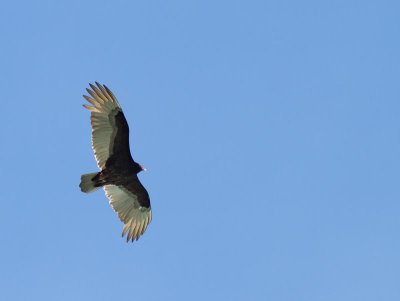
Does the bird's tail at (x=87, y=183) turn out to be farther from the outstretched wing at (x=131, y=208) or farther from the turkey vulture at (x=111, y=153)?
the outstretched wing at (x=131, y=208)

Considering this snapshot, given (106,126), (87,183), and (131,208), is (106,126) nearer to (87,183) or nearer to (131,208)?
(87,183)

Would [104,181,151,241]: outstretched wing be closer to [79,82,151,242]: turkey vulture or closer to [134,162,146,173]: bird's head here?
[79,82,151,242]: turkey vulture

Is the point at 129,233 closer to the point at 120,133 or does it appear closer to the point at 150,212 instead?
the point at 150,212

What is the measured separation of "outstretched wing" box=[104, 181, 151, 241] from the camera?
32.6 meters

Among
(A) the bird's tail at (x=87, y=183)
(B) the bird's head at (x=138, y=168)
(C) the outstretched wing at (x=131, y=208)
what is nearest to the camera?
(A) the bird's tail at (x=87, y=183)

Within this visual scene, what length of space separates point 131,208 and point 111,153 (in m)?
2.38

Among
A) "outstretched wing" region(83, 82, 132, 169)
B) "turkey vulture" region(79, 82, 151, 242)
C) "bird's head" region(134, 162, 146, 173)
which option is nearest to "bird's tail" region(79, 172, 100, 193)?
"turkey vulture" region(79, 82, 151, 242)

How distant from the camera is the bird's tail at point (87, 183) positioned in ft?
101

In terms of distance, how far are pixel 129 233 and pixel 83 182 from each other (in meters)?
2.73

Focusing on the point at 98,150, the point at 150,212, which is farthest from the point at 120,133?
the point at 150,212

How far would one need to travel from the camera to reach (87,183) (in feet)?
101

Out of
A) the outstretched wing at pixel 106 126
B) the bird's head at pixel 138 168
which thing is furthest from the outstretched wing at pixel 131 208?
A: the outstretched wing at pixel 106 126

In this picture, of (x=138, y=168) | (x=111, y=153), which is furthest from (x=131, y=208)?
(x=111, y=153)

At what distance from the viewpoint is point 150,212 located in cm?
3294
